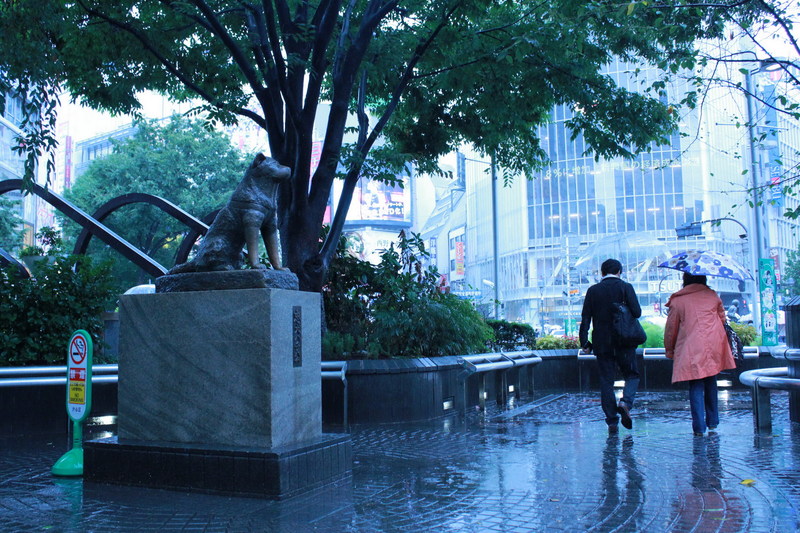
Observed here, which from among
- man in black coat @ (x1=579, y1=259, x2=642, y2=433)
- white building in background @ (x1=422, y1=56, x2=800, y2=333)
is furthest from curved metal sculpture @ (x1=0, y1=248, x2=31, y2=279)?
white building in background @ (x1=422, y1=56, x2=800, y2=333)

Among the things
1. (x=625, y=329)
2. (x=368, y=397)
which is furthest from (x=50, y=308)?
(x=625, y=329)

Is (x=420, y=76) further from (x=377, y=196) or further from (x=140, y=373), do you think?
(x=377, y=196)

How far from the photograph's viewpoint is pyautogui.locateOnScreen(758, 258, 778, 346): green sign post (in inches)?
819

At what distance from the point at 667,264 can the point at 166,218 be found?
1256 inches

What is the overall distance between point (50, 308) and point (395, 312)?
4815mm

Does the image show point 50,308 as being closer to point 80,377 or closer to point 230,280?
point 80,377

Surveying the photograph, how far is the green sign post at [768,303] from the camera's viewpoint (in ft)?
68.2

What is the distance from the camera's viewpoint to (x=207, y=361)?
5887 mm

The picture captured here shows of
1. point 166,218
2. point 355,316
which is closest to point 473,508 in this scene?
point 355,316

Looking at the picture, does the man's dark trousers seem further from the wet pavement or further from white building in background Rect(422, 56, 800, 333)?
white building in background Rect(422, 56, 800, 333)

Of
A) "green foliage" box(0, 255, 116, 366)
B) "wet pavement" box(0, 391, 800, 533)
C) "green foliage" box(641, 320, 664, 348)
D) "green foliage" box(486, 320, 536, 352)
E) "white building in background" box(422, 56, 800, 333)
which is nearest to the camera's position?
"wet pavement" box(0, 391, 800, 533)

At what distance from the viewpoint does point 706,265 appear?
8477mm

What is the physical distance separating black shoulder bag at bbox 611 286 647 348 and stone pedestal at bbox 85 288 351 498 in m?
3.67

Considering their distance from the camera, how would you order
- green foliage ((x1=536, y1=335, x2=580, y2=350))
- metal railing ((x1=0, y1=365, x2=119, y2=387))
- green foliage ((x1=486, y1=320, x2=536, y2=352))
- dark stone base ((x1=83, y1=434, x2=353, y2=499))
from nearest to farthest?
dark stone base ((x1=83, y1=434, x2=353, y2=499))
metal railing ((x1=0, y1=365, x2=119, y2=387))
green foliage ((x1=486, y1=320, x2=536, y2=352))
green foliage ((x1=536, y1=335, x2=580, y2=350))
